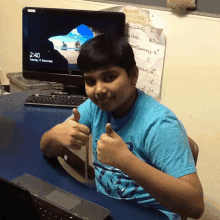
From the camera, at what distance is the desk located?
72cm

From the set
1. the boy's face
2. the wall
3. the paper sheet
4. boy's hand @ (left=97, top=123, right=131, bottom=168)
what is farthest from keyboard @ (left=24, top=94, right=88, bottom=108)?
boy's hand @ (left=97, top=123, right=131, bottom=168)

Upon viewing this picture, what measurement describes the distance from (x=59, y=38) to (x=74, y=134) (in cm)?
91

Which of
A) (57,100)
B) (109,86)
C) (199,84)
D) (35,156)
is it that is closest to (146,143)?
(109,86)

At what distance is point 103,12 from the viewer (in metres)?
1.47

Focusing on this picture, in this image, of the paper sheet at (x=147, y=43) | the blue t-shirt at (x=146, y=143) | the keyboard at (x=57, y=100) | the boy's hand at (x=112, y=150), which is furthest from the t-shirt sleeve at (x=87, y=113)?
the paper sheet at (x=147, y=43)

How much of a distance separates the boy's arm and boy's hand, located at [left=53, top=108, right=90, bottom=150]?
7.0 inches

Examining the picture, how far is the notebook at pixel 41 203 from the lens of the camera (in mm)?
476

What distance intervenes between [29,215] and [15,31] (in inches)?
82.0

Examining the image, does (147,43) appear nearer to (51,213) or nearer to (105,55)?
(105,55)

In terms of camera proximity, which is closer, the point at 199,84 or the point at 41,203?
the point at 41,203

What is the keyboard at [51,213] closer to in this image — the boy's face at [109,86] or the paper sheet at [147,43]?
the boy's face at [109,86]

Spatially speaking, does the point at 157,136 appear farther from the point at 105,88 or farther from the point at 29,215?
the point at 29,215

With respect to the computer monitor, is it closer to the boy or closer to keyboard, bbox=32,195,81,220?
the boy

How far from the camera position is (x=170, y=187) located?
2.18 feet
